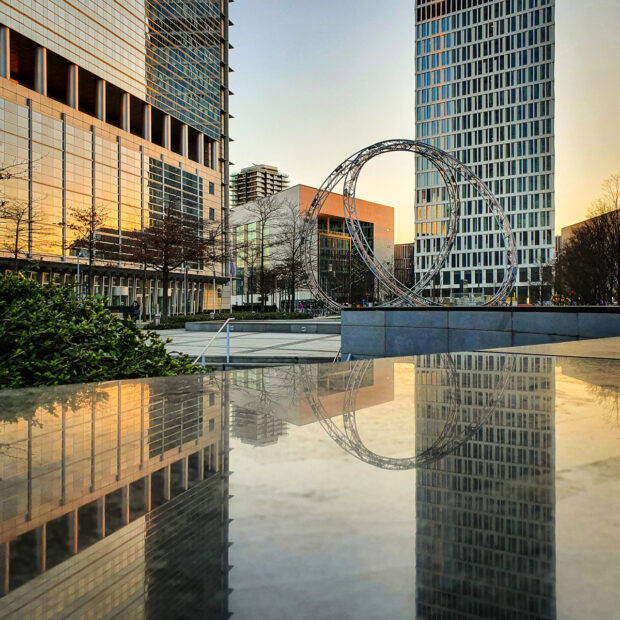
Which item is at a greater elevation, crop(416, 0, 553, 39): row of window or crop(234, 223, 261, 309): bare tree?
Answer: crop(416, 0, 553, 39): row of window

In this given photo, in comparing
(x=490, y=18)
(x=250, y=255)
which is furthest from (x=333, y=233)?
(x=490, y=18)

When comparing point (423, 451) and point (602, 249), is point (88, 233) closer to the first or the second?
point (602, 249)

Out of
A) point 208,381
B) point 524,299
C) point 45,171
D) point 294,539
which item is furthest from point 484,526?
point 524,299

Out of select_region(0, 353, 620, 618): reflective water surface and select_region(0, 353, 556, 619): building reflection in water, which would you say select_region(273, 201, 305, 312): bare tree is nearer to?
select_region(0, 353, 556, 619): building reflection in water

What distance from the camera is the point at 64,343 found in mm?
5848

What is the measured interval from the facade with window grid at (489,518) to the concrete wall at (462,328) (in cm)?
826

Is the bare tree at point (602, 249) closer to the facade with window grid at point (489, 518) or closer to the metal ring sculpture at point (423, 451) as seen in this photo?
the metal ring sculpture at point (423, 451)

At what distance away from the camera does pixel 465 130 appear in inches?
3895

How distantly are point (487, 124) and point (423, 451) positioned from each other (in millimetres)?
107183

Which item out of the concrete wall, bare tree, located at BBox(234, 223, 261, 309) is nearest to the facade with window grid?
the concrete wall

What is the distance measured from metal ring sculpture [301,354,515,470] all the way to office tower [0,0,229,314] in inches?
1391

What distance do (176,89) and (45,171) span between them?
29.1 metres

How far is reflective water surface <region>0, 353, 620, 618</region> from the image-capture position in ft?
3.95

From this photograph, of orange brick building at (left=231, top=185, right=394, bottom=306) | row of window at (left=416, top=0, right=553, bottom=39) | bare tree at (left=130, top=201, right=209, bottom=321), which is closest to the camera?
bare tree at (left=130, top=201, right=209, bottom=321)
